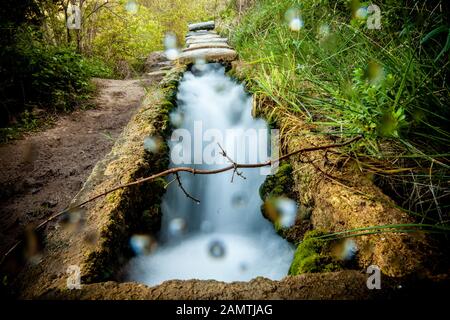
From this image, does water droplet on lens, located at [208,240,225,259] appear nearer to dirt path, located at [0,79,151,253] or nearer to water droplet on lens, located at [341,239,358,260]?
water droplet on lens, located at [341,239,358,260]

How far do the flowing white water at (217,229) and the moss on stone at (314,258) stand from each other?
271mm

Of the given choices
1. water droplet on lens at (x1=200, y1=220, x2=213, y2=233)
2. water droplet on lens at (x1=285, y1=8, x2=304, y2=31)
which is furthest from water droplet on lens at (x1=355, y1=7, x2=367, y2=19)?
water droplet on lens at (x1=200, y1=220, x2=213, y2=233)

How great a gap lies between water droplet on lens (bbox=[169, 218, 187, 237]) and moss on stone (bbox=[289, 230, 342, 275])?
0.88 metres

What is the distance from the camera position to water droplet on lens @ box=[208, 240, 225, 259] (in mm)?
1696

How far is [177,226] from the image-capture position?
6.30 feet

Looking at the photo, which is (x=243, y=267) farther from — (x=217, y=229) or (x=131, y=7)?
(x=131, y=7)

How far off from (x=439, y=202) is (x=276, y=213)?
0.88m

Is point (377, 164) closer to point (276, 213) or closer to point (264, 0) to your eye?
point (276, 213)

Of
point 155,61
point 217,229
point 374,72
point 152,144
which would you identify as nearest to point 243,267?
point 217,229

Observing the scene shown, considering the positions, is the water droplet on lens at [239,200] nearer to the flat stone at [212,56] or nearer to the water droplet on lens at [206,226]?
the water droplet on lens at [206,226]

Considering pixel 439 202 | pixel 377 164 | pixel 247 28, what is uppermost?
pixel 247 28

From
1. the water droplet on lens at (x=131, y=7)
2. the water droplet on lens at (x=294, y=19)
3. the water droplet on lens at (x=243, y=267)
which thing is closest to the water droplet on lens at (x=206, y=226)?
the water droplet on lens at (x=243, y=267)

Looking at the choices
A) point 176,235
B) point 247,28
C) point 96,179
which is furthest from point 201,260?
point 247,28

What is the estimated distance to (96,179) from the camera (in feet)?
5.09
